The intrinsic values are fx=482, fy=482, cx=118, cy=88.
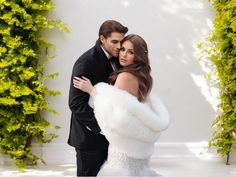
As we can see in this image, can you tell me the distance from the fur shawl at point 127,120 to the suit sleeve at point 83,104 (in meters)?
0.10

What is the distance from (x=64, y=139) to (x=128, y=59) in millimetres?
2898

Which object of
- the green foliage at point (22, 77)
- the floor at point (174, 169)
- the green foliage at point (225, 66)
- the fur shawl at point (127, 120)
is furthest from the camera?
the green foliage at point (225, 66)

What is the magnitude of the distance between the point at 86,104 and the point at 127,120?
1.24ft

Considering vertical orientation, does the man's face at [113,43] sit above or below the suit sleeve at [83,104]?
above

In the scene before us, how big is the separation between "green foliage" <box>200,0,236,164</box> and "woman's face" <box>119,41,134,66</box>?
112 inches

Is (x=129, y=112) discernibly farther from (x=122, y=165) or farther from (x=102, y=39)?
(x=102, y=39)

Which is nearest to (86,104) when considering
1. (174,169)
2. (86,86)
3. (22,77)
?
(86,86)

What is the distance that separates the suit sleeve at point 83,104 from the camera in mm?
2889

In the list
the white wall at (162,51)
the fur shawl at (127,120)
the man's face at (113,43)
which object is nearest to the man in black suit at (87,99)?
the man's face at (113,43)

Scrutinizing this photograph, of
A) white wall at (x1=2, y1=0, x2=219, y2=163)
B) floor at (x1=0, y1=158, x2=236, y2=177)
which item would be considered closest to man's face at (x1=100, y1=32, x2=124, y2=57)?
floor at (x1=0, y1=158, x2=236, y2=177)

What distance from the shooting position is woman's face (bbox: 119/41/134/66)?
2.73 metres

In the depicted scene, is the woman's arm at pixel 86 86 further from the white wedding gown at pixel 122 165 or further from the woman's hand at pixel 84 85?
the white wedding gown at pixel 122 165

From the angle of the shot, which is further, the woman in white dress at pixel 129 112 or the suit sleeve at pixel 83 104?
the suit sleeve at pixel 83 104

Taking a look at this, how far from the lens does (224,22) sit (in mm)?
5387
